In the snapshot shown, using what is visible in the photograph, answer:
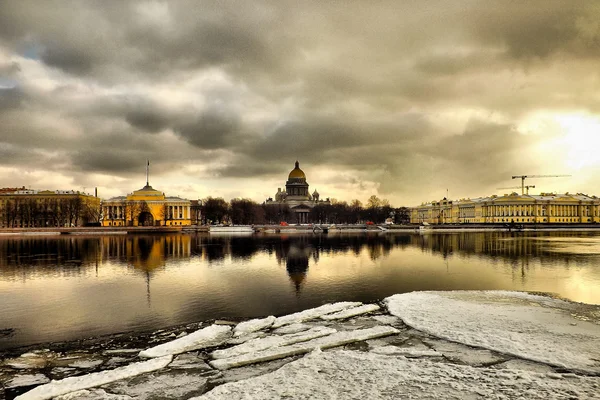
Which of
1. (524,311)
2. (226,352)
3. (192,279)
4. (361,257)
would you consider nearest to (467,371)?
(226,352)

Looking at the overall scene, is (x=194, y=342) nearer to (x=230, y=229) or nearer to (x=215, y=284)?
(x=215, y=284)

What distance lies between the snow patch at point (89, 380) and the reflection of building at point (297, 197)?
5575 inches

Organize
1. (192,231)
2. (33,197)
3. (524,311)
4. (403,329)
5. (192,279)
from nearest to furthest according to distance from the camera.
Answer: (403,329)
(524,311)
(192,279)
(192,231)
(33,197)

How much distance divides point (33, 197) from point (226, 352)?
12883 cm

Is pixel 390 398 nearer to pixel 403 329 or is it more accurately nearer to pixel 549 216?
pixel 403 329

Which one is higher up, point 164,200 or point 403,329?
point 164,200

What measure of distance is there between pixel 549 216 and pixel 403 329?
14535 cm

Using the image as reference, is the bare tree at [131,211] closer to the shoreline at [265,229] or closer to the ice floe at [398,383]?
the shoreline at [265,229]

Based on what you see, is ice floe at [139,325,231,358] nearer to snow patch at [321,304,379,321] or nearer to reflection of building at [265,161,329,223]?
snow patch at [321,304,379,321]

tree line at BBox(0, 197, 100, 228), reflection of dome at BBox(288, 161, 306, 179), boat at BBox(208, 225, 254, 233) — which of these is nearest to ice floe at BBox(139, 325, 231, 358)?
boat at BBox(208, 225, 254, 233)

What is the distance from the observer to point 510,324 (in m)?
12.5

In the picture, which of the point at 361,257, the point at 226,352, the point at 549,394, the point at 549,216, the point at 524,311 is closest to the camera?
the point at 549,394

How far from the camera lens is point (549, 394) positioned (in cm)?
769

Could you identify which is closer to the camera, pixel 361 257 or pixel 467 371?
pixel 467 371
